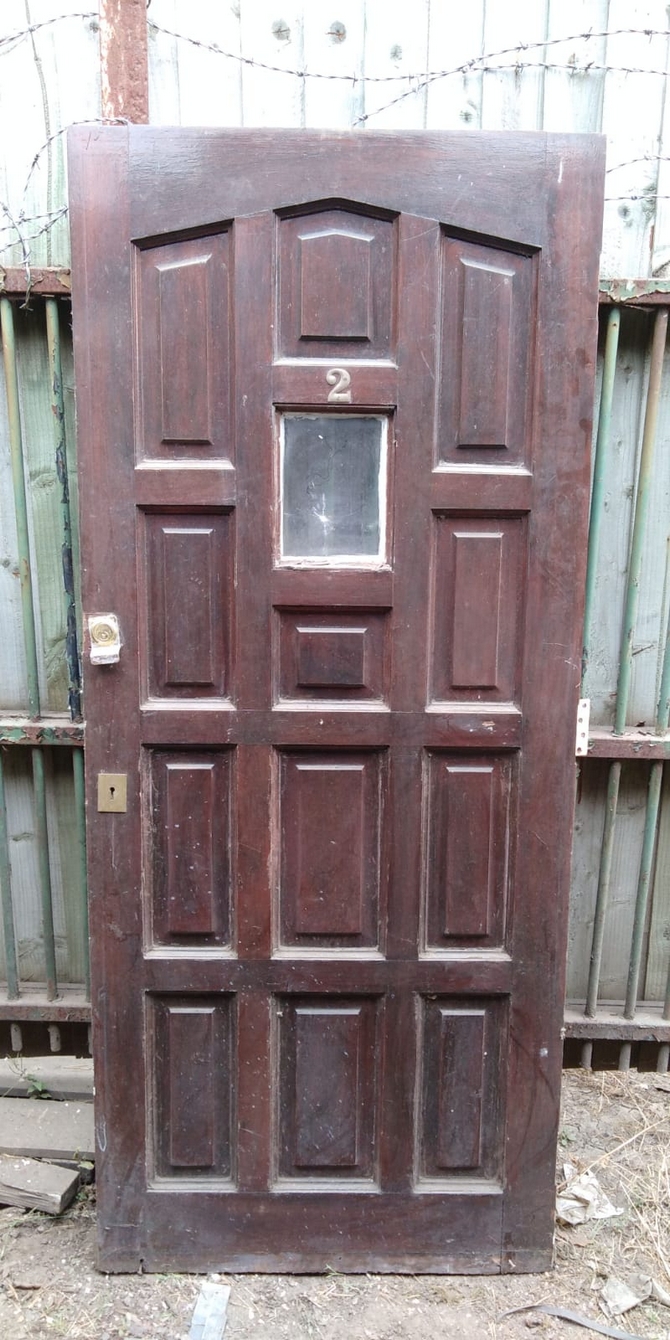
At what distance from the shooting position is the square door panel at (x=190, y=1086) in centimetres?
→ 209

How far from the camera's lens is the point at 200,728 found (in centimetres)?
199

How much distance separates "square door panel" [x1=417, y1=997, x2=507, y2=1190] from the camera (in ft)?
6.89

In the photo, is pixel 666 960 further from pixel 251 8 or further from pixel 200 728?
pixel 251 8

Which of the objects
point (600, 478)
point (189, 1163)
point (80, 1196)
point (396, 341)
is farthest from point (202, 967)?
point (600, 478)

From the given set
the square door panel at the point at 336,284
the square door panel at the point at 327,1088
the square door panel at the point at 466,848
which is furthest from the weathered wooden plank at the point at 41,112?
the square door panel at the point at 327,1088

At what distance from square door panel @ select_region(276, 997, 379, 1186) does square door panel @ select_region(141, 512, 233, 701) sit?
84 cm

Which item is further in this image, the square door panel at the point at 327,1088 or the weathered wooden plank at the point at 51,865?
the weathered wooden plank at the point at 51,865

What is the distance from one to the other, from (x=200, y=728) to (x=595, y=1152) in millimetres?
1809

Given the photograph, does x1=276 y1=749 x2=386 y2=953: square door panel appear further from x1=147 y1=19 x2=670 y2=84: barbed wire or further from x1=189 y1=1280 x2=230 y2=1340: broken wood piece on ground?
x1=147 y1=19 x2=670 y2=84: barbed wire

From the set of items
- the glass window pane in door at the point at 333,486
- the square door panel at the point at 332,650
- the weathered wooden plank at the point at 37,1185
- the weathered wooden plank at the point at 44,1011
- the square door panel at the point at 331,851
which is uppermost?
the glass window pane in door at the point at 333,486

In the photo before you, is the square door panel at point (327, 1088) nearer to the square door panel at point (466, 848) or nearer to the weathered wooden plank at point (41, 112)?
the square door panel at point (466, 848)

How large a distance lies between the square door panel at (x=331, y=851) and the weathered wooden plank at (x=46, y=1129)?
98 cm

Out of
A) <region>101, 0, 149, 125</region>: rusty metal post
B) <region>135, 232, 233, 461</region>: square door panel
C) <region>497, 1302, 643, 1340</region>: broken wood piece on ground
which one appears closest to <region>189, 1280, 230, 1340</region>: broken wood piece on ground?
<region>497, 1302, 643, 1340</region>: broken wood piece on ground

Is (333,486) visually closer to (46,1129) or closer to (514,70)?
(514,70)
